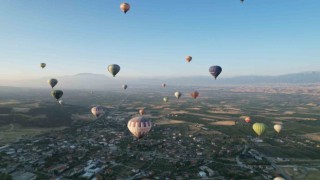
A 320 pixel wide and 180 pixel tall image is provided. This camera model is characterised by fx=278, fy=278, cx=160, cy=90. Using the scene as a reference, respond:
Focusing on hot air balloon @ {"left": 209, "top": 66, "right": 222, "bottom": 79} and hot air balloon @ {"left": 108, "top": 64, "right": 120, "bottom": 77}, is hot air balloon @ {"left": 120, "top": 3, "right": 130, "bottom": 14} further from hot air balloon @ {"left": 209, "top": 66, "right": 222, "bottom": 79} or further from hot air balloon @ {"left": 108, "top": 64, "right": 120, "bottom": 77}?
hot air balloon @ {"left": 209, "top": 66, "right": 222, "bottom": 79}

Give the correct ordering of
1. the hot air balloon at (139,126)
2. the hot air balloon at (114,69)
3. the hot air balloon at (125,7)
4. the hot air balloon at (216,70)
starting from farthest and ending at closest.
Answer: the hot air balloon at (216,70)
the hot air balloon at (114,69)
the hot air balloon at (125,7)
the hot air balloon at (139,126)

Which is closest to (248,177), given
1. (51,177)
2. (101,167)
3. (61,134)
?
(101,167)

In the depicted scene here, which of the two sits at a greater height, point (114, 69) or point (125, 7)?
point (125, 7)

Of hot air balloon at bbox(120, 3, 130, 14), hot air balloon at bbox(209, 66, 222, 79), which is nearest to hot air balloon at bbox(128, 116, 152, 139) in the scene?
hot air balloon at bbox(120, 3, 130, 14)

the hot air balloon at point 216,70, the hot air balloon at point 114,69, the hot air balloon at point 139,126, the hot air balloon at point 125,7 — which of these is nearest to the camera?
the hot air balloon at point 139,126

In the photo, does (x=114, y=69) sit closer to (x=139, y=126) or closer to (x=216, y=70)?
(x=216, y=70)

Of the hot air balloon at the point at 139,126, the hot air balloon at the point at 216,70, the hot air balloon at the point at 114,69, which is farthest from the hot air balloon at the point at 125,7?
A: the hot air balloon at the point at 216,70

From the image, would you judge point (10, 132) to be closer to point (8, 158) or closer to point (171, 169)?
point (8, 158)

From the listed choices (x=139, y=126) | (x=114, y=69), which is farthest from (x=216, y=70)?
(x=139, y=126)

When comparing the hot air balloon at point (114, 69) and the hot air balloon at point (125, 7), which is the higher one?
the hot air balloon at point (125, 7)

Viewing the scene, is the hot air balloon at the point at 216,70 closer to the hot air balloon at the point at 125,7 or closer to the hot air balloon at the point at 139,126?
the hot air balloon at the point at 125,7

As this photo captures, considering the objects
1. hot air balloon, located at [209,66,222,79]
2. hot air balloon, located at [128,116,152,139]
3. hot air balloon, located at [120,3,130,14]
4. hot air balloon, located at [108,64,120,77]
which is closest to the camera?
hot air balloon, located at [128,116,152,139]
